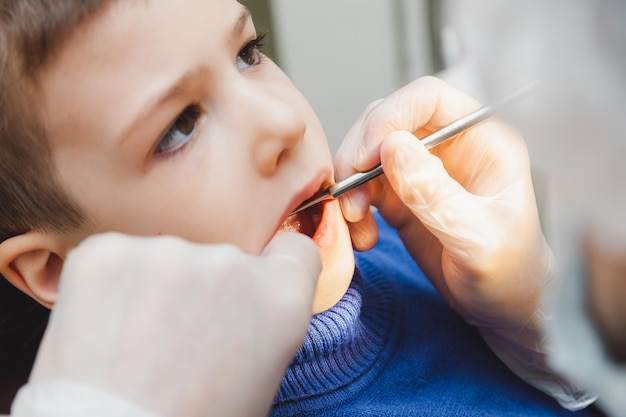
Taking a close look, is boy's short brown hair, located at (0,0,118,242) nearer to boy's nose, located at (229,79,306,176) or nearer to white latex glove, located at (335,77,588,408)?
boy's nose, located at (229,79,306,176)

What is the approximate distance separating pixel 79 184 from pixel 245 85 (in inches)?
8.2

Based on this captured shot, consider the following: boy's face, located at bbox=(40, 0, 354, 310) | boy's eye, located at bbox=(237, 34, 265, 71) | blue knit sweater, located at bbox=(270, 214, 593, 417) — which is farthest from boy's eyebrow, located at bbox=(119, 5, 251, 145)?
blue knit sweater, located at bbox=(270, 214, 593, 417)

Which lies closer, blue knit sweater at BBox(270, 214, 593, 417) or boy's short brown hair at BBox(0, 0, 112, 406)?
boy's short brown hair at BBox(0, 0, 112, 406)

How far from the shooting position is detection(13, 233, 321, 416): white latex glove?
444 millimetres

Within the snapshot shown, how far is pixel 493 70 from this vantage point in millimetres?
487

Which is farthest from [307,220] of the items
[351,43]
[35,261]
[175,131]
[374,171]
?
[351,43]

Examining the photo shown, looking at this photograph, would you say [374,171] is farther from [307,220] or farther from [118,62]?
[118,62]

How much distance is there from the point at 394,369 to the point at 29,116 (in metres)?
0.55

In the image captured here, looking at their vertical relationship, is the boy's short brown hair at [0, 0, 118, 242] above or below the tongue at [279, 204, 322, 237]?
above

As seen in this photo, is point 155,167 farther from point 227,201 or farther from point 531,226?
point 531,226

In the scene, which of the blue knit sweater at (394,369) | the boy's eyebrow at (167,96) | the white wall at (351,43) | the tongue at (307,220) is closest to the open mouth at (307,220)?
the tongue at (307,220)

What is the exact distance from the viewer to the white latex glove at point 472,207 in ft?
2.35

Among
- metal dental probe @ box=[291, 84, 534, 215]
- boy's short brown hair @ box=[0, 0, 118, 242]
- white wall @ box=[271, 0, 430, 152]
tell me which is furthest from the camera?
white wall @ box=[271, 0, 430, 152]

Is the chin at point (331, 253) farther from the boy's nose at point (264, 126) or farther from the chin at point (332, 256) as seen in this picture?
the boy's nose at point (264, 126)
